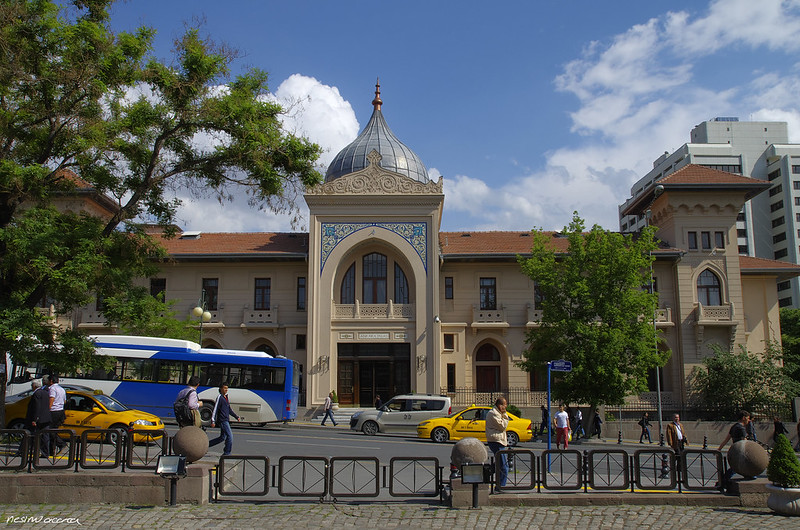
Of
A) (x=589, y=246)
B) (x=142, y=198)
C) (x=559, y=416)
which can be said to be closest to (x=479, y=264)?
(x=589, y=246)

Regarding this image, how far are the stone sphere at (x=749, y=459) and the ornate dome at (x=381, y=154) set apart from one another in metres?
28.9

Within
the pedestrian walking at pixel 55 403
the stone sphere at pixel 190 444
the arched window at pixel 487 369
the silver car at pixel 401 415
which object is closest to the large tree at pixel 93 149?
the pedestrian walking at pixel 55 403

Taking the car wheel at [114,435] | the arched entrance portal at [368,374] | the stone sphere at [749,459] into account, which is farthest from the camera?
the arched entrance portal at [368,374]

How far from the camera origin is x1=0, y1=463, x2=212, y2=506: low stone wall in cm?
1091

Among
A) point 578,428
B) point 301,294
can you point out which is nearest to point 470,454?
point 578,428

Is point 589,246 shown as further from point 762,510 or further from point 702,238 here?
point 762,510

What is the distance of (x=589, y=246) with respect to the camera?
92.6 feet

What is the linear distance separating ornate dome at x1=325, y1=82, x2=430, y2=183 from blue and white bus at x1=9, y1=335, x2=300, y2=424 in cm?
1566

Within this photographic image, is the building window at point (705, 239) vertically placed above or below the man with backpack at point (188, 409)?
above

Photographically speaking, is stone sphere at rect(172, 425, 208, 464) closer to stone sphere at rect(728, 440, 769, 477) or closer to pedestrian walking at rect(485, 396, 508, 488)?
pedestrian walking at rect(485, 396, 508, 488)

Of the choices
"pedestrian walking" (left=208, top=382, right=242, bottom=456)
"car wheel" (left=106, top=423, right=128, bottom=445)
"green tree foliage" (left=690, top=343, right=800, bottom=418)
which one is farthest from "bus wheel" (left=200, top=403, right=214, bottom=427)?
"green tree foliage" (left=690, top=343, right=800, bottom=418)

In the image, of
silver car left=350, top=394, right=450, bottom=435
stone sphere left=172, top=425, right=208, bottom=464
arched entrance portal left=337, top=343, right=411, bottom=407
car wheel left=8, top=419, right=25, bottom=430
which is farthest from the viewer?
arched entrance portal left=337, top=343, right=411, bottom=407

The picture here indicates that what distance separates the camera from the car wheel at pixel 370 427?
85.1 feet

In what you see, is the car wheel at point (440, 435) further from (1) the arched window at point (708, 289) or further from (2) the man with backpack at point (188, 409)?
(1) the arched window at point (708, 289)
